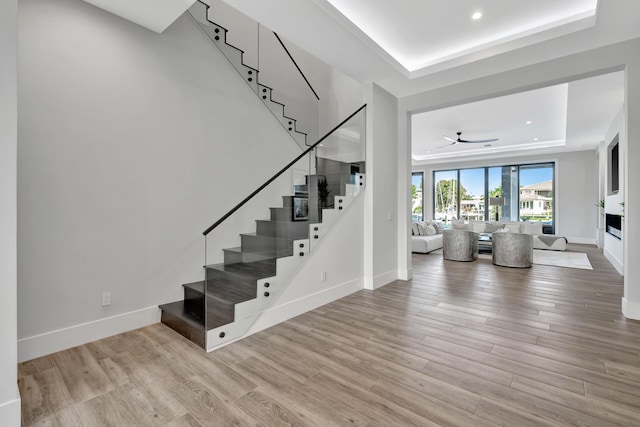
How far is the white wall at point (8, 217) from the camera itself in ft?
5.31

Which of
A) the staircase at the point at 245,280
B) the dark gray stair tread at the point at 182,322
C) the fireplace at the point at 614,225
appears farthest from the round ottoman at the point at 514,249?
the dark gray stair tread at the point at 182,322

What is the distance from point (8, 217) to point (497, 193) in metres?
13.1

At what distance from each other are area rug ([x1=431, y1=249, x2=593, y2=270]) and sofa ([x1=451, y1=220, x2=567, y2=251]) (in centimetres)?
43

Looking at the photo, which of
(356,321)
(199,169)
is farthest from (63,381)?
(356,321)

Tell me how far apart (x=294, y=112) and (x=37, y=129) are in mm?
3113

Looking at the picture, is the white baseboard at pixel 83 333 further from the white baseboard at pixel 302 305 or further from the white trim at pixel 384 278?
the white trim at pixel 384 278

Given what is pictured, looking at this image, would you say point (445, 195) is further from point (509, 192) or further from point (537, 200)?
point (537, 200)

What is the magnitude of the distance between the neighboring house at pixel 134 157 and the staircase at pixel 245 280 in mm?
291

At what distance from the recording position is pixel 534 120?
Result: 7.30m

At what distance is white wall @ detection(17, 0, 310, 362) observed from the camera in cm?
253

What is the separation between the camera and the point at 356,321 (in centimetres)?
333

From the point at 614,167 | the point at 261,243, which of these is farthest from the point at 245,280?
the point at 614,167

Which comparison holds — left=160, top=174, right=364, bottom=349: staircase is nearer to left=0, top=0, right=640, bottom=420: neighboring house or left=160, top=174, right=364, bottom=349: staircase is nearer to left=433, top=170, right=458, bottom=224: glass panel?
left=0, top=0, right=640, bottom=420: neighboring house

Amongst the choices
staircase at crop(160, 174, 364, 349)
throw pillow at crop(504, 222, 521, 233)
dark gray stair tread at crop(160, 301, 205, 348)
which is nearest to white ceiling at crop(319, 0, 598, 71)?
staircase at crop(160, 174, 364, 349)
